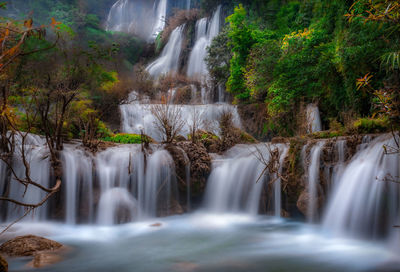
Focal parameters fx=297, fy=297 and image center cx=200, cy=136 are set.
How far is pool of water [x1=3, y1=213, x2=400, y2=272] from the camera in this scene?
475cm

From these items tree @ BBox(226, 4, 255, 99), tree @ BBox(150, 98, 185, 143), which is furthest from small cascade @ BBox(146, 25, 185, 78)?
tree @ BBox(150, 98, 185, 143)

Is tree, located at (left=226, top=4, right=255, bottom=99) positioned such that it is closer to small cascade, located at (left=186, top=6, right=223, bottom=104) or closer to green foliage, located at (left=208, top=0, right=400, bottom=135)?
green foliage, located at (left=208, top=0, right=400, bottom=135)

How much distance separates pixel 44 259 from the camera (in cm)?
482

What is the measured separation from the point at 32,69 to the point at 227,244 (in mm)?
12100

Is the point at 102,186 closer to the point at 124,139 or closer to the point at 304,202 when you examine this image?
the point at 124,139

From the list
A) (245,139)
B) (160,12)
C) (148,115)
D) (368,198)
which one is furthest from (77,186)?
(160,12)

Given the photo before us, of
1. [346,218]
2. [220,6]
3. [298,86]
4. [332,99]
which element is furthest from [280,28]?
[346,218]

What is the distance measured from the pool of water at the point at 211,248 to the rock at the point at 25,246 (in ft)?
0.77

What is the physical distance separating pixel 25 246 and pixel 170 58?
22.3 meters

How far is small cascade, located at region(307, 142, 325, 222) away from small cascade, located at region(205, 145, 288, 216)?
94 centimetres

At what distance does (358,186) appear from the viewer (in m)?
5.98

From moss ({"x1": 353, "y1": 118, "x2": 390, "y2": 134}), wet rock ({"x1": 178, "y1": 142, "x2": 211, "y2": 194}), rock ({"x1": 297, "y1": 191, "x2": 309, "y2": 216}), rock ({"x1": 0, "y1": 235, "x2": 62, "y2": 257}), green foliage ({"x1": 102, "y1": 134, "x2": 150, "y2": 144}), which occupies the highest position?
moss ({"x1": 353, "y1": 118, "x2": 390, "y2": 134})

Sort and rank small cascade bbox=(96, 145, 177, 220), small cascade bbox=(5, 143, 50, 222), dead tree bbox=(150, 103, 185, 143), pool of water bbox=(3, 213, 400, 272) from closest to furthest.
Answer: pool of water bbox=(3, 213, 400, 272) → small cascade bbox=(5, 143, 50, 222) → small cascade bbox=(96, 145, 177, 220) → dead tree bbox=(150, 103, 185, 143)

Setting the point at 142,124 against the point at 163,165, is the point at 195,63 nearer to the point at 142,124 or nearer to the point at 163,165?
the point at 142,124
